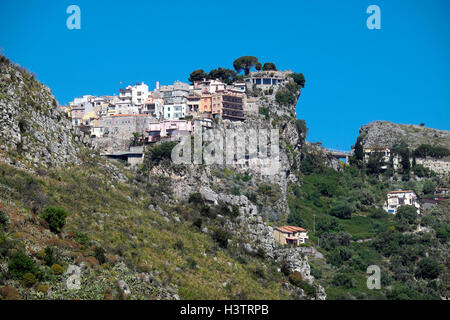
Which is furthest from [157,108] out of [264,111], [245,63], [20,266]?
[20,266]

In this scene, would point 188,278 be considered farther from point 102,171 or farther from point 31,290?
point 102,171

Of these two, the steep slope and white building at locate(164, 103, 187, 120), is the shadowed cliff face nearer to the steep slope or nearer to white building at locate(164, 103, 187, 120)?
the steep slope

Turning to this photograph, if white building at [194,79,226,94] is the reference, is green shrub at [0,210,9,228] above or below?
below

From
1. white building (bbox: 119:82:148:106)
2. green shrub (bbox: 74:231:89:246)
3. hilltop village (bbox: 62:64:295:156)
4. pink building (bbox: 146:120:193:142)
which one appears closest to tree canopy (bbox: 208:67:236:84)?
hilltop village (bbox: 62:64:295:156)

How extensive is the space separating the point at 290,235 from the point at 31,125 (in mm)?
38862

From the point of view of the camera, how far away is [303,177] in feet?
363

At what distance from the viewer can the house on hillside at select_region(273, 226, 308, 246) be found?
266ft

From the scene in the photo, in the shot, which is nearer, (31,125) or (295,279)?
(31,125)

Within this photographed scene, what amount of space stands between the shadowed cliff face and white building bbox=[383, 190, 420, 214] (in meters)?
60.8

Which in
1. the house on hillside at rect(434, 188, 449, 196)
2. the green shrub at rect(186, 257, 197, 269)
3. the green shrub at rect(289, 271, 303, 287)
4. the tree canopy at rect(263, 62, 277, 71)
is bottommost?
the green shrub at rect(289, 271, 303, 287)

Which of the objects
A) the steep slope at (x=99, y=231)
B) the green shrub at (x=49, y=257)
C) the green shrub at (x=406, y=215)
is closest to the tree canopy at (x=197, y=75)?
the green shrub at (x=406, y=215)

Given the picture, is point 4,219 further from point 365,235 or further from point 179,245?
point 365,235

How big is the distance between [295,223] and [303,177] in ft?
64.2

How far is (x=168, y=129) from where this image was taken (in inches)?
3686
